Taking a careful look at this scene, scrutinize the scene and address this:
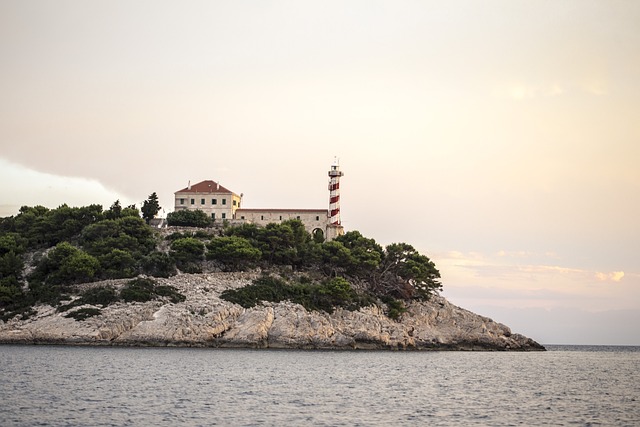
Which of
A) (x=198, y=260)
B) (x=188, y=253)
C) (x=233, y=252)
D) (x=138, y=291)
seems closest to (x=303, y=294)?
(x=233, y=252)

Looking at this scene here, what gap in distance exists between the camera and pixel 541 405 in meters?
32.1

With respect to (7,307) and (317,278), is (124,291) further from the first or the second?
(317,278)

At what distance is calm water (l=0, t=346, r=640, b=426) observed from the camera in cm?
2609

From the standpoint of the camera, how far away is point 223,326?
60188 mm

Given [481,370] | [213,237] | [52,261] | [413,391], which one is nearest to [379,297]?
[213,237]

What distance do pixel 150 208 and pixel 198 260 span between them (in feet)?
64.0

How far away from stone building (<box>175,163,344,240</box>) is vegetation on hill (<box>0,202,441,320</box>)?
5.56 metres

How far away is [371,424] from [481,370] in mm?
25670

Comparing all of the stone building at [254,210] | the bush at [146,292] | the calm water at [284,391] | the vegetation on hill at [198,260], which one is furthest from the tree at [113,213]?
the calm water at [284,391]

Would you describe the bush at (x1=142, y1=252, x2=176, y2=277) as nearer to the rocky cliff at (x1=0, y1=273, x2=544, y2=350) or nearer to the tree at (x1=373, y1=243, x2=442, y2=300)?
the rocky cliff at (x1=0, y1=273, x2=544, y2=350)

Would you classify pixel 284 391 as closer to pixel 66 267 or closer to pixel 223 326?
pixel 223 326

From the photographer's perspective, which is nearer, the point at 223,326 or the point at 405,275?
the point at 223,326

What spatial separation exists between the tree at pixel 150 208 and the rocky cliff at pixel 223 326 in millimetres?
22801

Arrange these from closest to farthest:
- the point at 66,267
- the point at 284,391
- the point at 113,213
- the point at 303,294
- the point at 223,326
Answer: the point at 284,391, the point at 223,326, the point at 66,267, the point at 303,294, the point at 113,213
